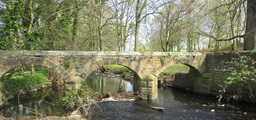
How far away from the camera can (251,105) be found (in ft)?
24.2

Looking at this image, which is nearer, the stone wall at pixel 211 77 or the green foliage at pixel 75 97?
the green foliage at pixel 75 97

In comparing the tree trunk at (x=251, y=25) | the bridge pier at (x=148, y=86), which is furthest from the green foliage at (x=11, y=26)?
the tree trunk at (x=251, y=25)

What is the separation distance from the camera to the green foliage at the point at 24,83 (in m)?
8.93

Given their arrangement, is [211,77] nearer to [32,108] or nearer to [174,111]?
[174,111]

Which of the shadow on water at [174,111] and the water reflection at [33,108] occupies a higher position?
the water reflection at [33,108]

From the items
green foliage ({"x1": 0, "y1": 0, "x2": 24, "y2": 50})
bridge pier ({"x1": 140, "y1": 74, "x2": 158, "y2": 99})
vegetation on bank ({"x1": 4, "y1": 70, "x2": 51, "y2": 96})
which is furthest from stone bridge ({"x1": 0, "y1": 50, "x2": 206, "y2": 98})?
vegetation on bank ({"x1": 4, "y1": 70, "x2": 51, "y2": 96})

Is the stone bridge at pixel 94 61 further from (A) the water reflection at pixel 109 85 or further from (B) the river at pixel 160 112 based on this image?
(A) the water reflection at pixel 109 85

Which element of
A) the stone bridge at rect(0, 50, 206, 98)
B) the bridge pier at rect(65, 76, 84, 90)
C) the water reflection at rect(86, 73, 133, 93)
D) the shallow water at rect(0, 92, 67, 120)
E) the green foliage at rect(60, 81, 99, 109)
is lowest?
the shallow water at rect(0, 92, 67, 120)

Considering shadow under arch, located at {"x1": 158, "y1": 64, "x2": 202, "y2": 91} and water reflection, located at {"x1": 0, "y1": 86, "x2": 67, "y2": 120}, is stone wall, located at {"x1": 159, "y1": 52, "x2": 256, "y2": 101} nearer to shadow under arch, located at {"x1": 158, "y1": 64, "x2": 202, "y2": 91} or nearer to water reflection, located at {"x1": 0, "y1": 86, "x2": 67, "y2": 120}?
shadow under arch, located at {"x1": 158, "y1": 64, "x2": 202, "y2": 91}

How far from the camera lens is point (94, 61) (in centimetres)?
774

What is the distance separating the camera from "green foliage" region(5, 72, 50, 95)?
893 centimetres

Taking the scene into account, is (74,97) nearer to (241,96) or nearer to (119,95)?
(119,95)

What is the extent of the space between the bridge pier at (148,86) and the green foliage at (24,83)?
6.70m

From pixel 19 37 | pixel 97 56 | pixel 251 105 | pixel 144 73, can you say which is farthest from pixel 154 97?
pixel 19 37
